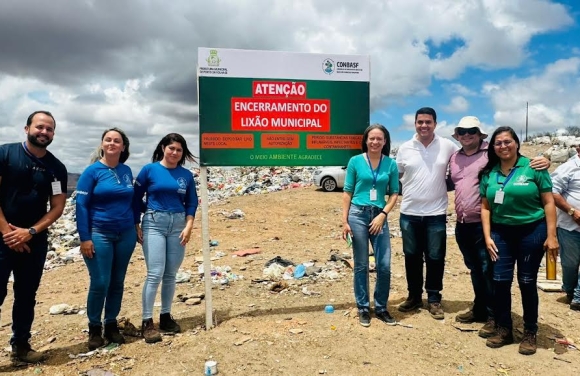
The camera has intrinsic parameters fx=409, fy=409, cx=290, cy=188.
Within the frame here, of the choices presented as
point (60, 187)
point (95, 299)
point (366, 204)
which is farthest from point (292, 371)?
point (60, 187)

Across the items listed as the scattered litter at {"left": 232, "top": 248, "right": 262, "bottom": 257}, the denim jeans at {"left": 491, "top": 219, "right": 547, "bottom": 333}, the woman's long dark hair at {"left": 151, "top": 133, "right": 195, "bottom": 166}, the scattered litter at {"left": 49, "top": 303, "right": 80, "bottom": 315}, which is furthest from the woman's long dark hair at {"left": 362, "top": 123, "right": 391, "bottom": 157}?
the scattered litter at {"left": 232, "top": 248, "right": 262, "bottom": 257}

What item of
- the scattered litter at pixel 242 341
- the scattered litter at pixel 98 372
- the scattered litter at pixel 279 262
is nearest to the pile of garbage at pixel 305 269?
the scattered litter at pixel 279 262

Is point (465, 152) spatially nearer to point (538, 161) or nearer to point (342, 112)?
point (538, 161)

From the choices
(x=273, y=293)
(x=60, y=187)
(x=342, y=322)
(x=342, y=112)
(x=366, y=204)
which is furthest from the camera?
(x=273, y=293)

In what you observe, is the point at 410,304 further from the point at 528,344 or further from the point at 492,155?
the point at 492,155

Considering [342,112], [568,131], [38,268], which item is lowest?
[38,268]

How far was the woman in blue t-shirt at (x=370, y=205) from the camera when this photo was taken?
3.88 m

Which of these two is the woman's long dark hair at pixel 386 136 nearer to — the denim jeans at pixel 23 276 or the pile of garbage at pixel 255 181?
the denim jeans at pixel 23 276

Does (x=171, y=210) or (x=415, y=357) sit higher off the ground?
(x=171, y=210)

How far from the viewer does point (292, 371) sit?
331 cm

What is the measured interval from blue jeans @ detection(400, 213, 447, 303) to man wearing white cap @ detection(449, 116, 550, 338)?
8.2 inches

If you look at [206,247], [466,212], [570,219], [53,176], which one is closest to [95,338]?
[206,247]

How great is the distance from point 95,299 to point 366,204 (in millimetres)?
2602

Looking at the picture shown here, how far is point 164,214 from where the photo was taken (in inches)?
146
